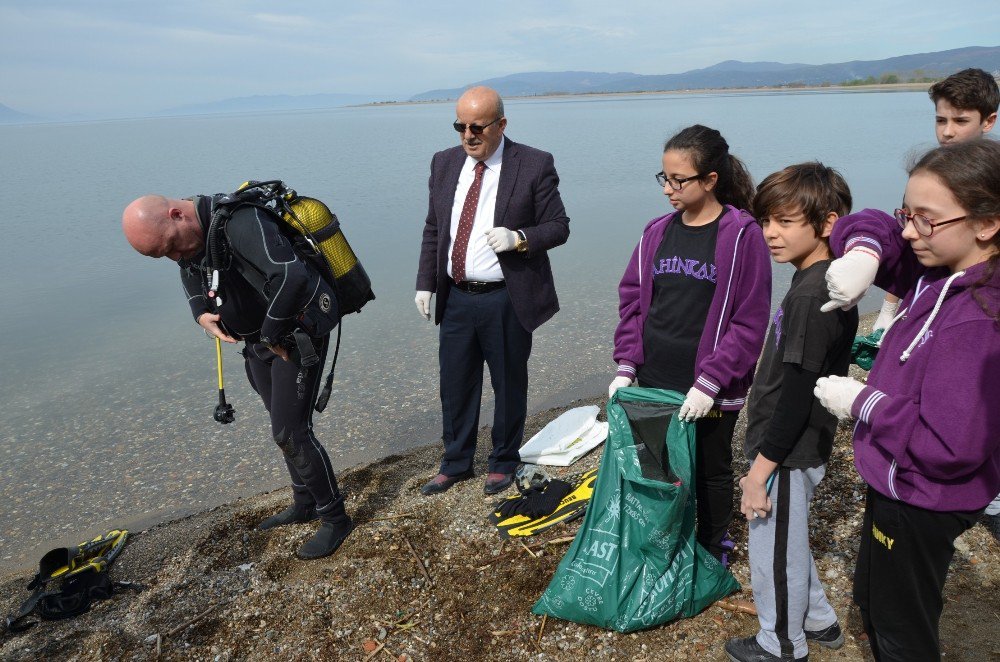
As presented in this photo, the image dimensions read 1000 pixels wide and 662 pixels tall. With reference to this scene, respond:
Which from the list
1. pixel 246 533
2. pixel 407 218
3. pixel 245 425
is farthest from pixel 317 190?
pixel 246 533

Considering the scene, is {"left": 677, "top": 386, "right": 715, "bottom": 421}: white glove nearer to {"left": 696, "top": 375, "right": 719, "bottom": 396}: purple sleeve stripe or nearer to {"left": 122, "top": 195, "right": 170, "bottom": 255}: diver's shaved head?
{"left": 696, "top": 375, "right": 719, "bottom": 396}: purple sleeve stripe

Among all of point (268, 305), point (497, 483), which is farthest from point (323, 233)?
point (497, 483)

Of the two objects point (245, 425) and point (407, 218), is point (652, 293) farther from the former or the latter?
point (407, 218)


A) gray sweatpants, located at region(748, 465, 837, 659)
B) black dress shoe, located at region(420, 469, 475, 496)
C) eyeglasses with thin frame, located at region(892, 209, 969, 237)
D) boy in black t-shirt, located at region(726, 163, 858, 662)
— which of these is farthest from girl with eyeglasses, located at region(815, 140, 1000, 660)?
black dress shoe, located at region(420, 469, 475, 496)

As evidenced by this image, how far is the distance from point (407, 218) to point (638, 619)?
33.2ft

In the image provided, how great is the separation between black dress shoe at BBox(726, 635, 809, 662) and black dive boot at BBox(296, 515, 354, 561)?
1825 mm

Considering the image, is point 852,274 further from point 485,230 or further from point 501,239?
point 485,230

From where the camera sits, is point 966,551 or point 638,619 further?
point 966,551

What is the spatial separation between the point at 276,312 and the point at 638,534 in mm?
1636

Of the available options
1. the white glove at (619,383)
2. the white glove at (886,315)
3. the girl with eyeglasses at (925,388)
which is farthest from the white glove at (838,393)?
the white glove at (886,315)

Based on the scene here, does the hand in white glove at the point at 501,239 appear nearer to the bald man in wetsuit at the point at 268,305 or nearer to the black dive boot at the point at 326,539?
the bald man in wetsuit at the point at 268,305

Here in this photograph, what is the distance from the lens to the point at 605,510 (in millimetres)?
2359

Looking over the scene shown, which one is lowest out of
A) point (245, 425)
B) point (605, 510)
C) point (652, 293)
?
point (245, 425)

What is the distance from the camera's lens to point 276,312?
8.89 feet
